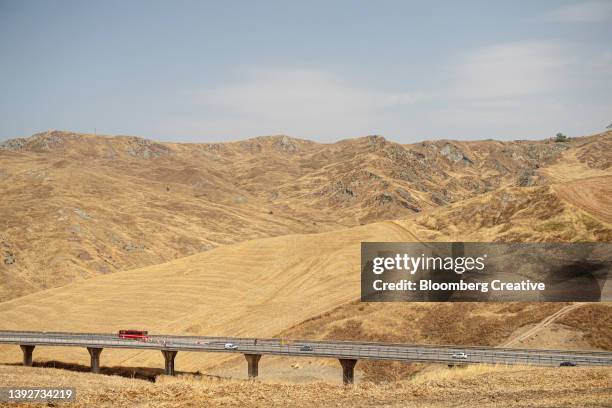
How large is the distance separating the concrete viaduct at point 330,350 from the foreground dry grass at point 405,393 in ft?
35.9

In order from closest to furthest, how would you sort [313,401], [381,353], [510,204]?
[313,401] → [381,353] → [510,204]

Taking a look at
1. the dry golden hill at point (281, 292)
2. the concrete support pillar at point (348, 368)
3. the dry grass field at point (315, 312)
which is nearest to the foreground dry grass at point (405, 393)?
the dry grass field at point (315, 312)

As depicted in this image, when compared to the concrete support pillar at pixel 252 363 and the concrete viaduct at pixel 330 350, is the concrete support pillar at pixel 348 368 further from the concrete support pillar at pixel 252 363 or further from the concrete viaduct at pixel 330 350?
the concrete support pillar at pixel 252 363

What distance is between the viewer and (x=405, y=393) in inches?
1513

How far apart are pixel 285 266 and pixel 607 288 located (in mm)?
53497

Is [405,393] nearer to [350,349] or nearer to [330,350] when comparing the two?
[350,349]

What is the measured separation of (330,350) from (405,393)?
25.3 m

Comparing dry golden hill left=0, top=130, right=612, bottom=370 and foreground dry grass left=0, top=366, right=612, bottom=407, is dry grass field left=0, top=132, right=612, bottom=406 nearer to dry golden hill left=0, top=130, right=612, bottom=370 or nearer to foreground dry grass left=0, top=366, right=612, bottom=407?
foreground dry grass left=0, top=366, right=612, bottom=407

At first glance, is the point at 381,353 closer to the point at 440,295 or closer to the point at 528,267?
the point at 440,295

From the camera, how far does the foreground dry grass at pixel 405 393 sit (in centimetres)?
3472

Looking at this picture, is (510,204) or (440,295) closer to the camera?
(440,295)

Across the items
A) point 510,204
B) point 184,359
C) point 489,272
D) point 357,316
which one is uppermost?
point 510,204

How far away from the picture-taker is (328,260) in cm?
11000

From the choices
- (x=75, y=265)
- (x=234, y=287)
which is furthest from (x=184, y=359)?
(x=75, y=265)
